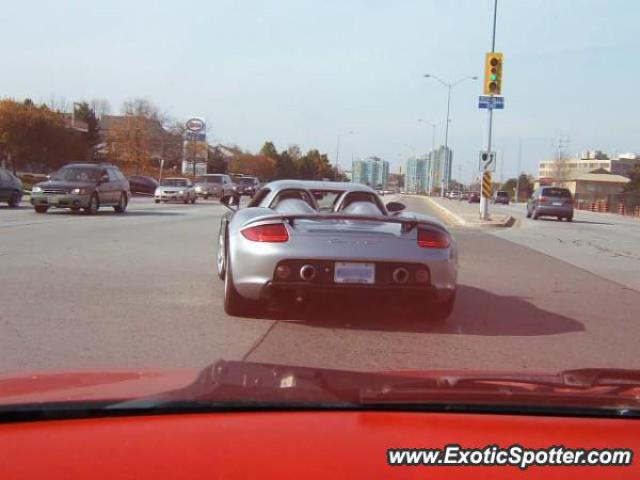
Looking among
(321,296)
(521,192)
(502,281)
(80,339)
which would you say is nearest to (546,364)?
(321,296)

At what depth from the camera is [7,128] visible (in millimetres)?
49562

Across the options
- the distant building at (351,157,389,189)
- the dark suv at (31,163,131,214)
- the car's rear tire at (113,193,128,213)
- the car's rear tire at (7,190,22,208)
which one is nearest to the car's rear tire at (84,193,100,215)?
the dark suv at (31,163,131,214)

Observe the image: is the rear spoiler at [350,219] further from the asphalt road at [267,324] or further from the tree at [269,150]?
the tree at [269,150]

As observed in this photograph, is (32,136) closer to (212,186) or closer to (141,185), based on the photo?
(141,185)

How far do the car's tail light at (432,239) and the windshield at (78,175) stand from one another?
18.1 m

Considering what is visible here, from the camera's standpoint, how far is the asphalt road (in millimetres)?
5734

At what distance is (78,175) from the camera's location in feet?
74.8

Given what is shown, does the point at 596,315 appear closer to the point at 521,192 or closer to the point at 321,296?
the point at 321,296

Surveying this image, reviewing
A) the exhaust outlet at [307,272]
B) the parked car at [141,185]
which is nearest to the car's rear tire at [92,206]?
the exhaust outlet at [307,272]

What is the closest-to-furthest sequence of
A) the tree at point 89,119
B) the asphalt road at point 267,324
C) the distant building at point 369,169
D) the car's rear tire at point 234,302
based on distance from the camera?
1. the asphalt road at point 267,324
2. the car's rear tire at point 234,302
3. the tree at point 89,119
4. the distant building at point 369,169

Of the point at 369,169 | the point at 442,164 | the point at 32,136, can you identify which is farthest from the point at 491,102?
the point at 369,169

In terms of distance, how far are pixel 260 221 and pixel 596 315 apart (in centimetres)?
419

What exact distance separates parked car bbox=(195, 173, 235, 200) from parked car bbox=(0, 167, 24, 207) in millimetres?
19805

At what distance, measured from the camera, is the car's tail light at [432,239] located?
6568mm
